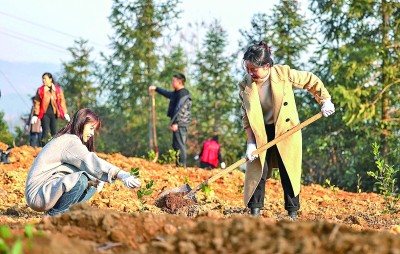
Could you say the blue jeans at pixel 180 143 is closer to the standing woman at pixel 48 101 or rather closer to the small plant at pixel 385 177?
the standing woman at pixel 48 101

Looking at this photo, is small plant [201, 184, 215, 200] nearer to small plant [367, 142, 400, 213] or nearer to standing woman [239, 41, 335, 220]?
standing woman [239, 41, 335, 220]

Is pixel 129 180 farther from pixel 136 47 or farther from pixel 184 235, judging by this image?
pixel 136 47

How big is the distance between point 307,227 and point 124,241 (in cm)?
85

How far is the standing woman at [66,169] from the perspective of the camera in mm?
5289

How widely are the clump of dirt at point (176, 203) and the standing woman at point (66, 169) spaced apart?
128 centimetres

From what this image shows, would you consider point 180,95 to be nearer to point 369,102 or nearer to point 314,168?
point 369,102

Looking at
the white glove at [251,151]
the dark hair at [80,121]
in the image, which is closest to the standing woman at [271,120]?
the white glove at [251,151]

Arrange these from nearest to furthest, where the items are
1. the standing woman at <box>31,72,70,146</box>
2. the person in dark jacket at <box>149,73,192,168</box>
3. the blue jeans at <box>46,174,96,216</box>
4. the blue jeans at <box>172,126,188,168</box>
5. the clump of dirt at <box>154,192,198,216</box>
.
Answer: the blue jeans at <box>46,174,96,216</box>
the clump of dirt at <box>154,192,198,216</box>
the person in dark jacket at <box>149,73,192,168</box>
the blue jeans at <box>172,126,188,168</box>
the standing woman at <box>31,72,70,146</box>

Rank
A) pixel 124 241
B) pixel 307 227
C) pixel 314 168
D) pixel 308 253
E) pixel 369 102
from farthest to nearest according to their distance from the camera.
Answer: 1. pixel 314 168
2. pixel 369 102
3. pixel 124 241
4. pixel 307 227
5. pixel 308 253

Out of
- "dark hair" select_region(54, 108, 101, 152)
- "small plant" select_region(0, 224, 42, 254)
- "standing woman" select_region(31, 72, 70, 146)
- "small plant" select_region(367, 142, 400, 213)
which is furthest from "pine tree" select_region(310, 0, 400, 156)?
"small plant" select_region(0, 224, 42, 254)

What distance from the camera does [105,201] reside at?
22.5 feet

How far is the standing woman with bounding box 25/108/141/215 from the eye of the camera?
529 cm

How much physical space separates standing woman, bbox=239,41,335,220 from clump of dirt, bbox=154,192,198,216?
2.42 feet

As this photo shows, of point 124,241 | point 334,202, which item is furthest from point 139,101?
point 124,241
